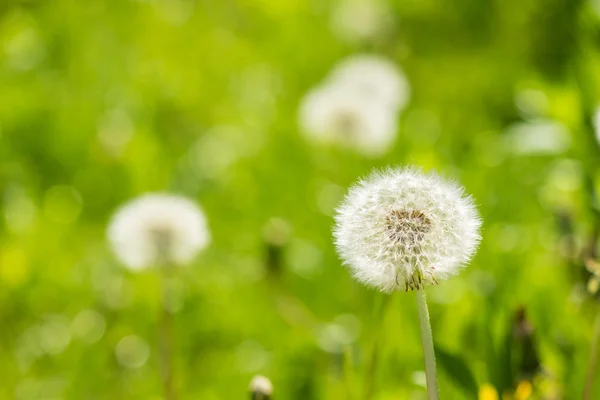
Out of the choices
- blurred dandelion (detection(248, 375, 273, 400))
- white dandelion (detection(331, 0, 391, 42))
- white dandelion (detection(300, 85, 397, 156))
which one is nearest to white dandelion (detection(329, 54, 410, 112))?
white dandelion (detection(300, 85, 397, 156))

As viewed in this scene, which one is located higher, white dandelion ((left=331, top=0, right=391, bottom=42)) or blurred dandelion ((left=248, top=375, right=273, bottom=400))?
white dandelion ((left=331, top=0, right=391, bottom=42))

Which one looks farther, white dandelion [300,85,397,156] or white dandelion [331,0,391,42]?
white dandelion [331,0,391,42]

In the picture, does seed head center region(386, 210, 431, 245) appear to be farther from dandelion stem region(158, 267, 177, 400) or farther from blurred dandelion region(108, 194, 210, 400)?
blurred dandelion region(108, 194, 210, 400)

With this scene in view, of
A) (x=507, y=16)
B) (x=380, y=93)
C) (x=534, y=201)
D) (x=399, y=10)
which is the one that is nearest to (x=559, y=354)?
(x=534, y=201)

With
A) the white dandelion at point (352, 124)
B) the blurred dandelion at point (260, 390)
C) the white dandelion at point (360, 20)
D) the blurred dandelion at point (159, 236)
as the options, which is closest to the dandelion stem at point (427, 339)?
the blurred dandelion at point (260, 390)

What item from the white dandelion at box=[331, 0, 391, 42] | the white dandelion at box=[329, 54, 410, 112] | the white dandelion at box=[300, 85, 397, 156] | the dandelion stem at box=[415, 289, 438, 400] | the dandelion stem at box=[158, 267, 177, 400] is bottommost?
the dandelion stem at box=[415, 289, 438, 400]

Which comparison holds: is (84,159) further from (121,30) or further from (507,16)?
(507,16)
